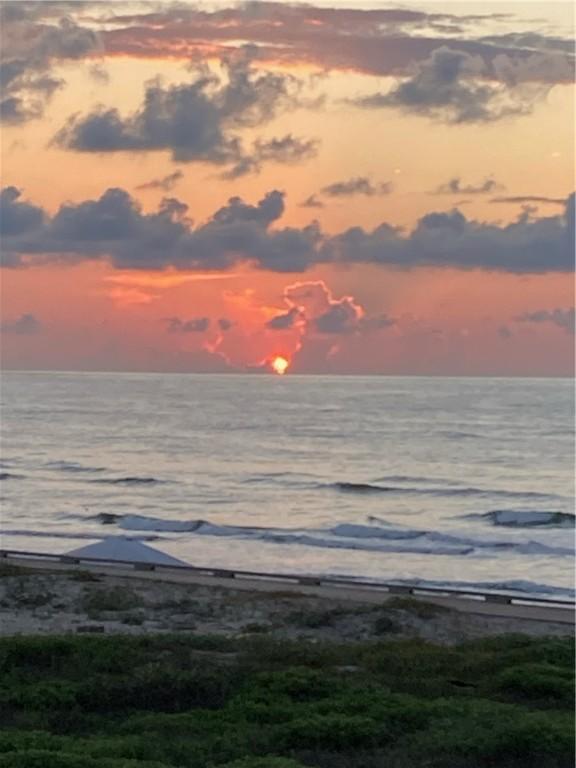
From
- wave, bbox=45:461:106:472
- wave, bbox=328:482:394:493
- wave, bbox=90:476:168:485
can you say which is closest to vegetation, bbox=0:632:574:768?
wave, bbox=328:482:394:493

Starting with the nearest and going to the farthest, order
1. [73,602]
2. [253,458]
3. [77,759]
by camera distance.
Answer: [77,759]
[73,602]
[253,458]

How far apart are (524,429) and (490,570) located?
61072mm

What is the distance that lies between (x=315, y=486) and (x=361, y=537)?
1864cm

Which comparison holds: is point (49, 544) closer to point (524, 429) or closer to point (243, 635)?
point (243, 635)

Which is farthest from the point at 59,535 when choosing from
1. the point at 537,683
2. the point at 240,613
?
the point at 537,683

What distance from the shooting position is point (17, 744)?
10.9 meters

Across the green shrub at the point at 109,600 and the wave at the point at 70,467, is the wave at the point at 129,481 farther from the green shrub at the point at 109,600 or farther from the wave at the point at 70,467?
the green shrub at the point at 109,600

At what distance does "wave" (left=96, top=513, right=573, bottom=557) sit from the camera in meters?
45.0

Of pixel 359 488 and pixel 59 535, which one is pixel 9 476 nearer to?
pixel 359 488

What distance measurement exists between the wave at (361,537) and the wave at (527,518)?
4.50 m

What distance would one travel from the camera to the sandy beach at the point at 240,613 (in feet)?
61.6

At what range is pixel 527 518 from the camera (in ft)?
175

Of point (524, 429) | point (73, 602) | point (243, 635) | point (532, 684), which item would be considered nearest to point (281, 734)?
point (532, 684)

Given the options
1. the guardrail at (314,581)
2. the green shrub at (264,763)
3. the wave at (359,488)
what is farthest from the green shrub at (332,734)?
the wave at (359,488)
